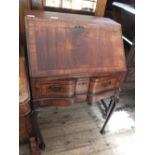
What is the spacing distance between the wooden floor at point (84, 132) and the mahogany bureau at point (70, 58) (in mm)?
522

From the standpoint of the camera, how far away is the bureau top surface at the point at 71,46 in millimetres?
1086

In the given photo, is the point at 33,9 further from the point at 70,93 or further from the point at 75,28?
the point at 70,93

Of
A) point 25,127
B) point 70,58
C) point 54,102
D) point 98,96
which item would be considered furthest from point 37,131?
point 70,58

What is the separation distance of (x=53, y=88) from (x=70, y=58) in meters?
0.23

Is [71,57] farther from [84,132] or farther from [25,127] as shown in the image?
[84,132]

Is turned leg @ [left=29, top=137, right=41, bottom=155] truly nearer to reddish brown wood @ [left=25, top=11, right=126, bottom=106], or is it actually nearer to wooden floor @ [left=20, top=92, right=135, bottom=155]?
wooden floor @ [left=20, top=92, right=135, bottom=155]

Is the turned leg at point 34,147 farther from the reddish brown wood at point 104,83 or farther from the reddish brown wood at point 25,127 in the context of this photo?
the reddish brown wood at point 104,83

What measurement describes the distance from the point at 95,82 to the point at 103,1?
78cm

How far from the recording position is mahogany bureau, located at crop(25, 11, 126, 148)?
109 cm

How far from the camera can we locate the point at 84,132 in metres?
1.72

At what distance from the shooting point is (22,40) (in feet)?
4.95
